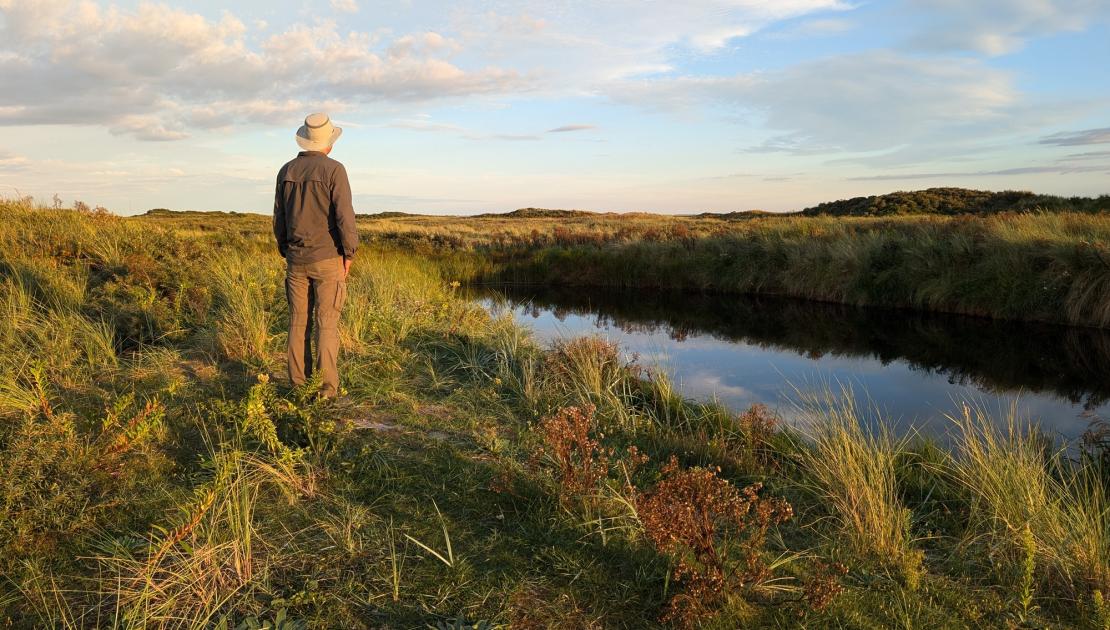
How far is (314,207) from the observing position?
4.79 metres

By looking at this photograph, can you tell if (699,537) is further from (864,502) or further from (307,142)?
(307,142)

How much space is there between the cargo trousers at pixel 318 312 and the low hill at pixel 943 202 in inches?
1175

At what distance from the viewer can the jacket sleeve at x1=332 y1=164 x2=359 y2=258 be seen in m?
4.77

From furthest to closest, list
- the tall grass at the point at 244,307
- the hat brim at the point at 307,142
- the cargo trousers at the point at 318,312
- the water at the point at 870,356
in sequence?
the water at the point at 870,356
the tall grass at the point at 244,307
the cargo trousers at the point at 318,312
the hat brim at the point at 307,142

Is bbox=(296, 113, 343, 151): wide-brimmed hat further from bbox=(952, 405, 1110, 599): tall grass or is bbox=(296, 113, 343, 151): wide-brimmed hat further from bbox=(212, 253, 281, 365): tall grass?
bbox=(952, 405, 1110, 599): tall grass

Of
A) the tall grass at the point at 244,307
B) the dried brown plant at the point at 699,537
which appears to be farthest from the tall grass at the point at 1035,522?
the tall grass at the point at 244,307

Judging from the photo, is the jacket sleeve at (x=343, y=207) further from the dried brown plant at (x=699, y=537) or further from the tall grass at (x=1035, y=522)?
the tall grass at (x=1035, y=522)

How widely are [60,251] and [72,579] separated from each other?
25.8ft

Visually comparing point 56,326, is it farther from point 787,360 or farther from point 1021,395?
point 1021,395

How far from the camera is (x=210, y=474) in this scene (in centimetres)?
369

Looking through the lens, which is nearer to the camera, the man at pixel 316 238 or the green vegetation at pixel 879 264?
the man at pixel 316 238

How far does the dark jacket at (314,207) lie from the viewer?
15.6 ft

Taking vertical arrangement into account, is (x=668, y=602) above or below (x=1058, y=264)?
below

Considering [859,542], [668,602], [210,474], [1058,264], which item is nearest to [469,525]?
[668,602]
